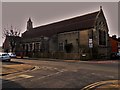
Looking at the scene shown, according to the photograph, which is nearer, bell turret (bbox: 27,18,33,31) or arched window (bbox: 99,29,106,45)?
arched window (bbox: 99,29,106,45)

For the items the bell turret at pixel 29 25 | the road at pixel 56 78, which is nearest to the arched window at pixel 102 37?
the road at pixel 56 78

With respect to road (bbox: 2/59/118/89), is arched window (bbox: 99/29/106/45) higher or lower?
higher

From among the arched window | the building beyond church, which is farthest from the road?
the arched window

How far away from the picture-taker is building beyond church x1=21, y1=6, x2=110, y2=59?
43156mm

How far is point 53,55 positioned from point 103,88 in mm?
36596

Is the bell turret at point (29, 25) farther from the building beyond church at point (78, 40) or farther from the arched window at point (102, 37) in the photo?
the arched window at point (102, 37)

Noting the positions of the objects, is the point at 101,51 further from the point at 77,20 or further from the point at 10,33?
the point at 10,33

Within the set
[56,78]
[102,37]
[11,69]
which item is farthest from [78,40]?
[56,78]

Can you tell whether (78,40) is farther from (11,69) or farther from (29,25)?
(29,25)

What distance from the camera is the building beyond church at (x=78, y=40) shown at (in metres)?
43.2

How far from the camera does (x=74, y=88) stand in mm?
9602

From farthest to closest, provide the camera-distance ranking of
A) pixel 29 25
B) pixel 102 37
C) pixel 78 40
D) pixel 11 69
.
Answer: pixel 29 25, pixel 102 37, pixel 78 40, pixel 11 69

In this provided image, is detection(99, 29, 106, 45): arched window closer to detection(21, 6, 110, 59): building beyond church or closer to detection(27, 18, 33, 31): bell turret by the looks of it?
detection(21, 6, 110, 59): building beyond church

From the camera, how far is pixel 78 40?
47.1 m
